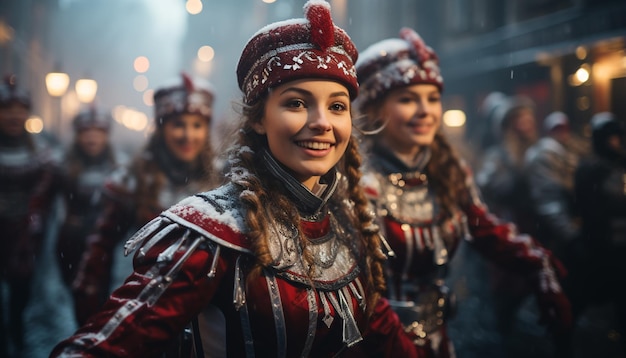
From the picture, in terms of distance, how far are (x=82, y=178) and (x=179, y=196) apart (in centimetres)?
351

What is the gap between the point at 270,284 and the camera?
181cm

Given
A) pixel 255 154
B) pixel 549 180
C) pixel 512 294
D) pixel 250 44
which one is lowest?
pixel 512 294

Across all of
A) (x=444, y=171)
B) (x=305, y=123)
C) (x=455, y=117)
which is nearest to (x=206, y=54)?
(x=455, y=117)

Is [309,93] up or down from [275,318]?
up

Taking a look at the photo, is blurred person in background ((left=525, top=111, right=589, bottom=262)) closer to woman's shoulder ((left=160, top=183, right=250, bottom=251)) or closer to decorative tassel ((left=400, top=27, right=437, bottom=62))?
decorative tassel ((left=400, top=27, right=437, bottom=62))

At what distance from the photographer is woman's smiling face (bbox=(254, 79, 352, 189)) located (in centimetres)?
193

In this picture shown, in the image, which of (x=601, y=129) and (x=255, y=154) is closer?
(x=255, y=154)

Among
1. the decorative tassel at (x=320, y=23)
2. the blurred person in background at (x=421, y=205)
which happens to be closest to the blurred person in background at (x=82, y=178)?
the blurred person in background at (x=421, y=205)

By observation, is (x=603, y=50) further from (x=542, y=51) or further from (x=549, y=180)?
(x=549, y=180)

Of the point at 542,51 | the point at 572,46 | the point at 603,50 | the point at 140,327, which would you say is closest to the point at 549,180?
the point at 140,327

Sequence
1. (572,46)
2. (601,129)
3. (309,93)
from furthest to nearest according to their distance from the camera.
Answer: (572,46) → (601,129) → (309,93)

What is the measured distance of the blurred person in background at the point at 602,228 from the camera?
16.6 ft

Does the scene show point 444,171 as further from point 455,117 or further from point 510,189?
point 455,117

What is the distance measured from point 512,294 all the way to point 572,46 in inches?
338
